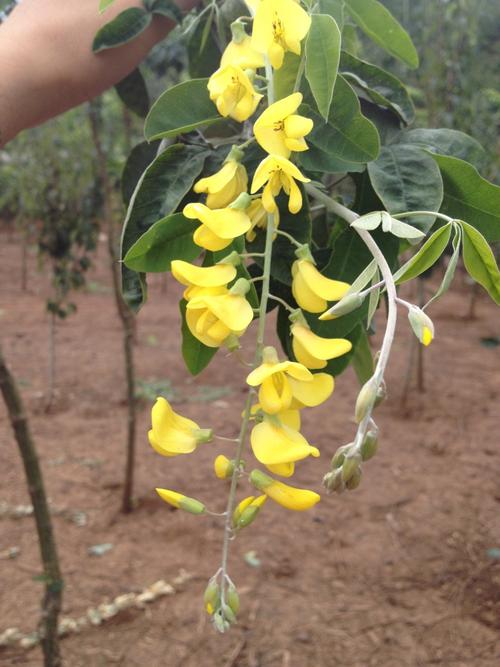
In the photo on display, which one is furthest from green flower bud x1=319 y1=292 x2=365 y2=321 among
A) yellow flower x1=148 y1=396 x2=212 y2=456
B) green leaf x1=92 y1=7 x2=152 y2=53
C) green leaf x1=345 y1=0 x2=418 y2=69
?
green leaf x1=92 y1=7 x2=152 y2=53

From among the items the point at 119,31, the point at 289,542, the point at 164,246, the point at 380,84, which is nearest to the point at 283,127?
the point at 164,246

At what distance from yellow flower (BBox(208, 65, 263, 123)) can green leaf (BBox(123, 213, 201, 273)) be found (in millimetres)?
84

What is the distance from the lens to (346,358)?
1.79 ft

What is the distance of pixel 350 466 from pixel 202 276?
0.15m

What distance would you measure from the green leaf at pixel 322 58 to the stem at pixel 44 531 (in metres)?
0.96

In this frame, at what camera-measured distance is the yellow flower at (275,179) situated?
424 mm

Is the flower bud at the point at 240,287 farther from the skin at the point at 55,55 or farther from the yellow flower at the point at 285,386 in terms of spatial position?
the skin at the point at 55,55

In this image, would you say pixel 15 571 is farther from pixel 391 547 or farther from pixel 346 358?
pixel 346 358

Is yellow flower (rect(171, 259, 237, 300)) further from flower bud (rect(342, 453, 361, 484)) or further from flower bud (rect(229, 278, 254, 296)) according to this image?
flower bud (rect(342, 453, 361, 484))

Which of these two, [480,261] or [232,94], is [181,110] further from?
[480,261]

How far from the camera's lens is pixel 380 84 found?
0.63 metres

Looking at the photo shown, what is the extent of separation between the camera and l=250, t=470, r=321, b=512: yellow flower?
0.41 meters

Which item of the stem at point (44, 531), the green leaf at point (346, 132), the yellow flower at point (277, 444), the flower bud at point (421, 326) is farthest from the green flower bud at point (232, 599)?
the stem at point (44, 531)

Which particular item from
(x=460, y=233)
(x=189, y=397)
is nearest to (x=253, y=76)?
(x=460, y=233)
